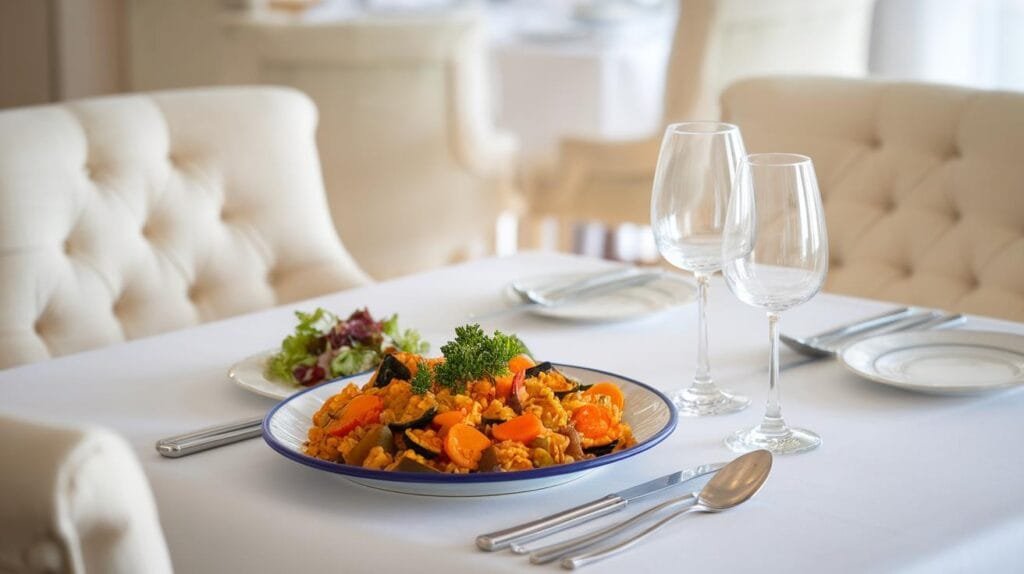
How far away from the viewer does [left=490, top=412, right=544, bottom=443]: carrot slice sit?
0.97 meters

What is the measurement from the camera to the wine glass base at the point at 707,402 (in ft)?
3.93

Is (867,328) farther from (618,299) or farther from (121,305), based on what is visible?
(121,305)

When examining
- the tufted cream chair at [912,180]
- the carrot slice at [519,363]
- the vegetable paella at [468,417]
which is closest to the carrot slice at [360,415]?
the vegetable paella at [468,417]

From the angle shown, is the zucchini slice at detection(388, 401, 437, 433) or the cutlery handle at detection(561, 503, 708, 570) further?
the zucchini slice at detection(388, 401, 437, 433)

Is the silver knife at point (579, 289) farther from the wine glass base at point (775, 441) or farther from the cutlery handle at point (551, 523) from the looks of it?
the cutlery handle at point (551, 523)

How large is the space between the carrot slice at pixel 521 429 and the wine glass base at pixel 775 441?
0.21 metres

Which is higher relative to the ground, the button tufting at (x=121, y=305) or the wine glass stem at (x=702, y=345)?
the wine glass stem at (x=702, y=345)

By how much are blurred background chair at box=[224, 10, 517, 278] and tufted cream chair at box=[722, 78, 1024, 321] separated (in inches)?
57.0

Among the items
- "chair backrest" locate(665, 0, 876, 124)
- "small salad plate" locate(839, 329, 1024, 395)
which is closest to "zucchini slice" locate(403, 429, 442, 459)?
"small salad plate" locate(839, 329, 1024, 395)

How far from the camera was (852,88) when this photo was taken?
212cm

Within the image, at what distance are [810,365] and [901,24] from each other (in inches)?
124

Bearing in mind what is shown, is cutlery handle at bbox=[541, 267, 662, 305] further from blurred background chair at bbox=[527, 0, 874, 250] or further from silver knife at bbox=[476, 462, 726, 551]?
blurred background chair at bbox=[527, 0, 874, 250]

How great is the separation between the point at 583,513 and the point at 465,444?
99mm

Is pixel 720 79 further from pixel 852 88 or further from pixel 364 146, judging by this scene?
pixel 852 88
